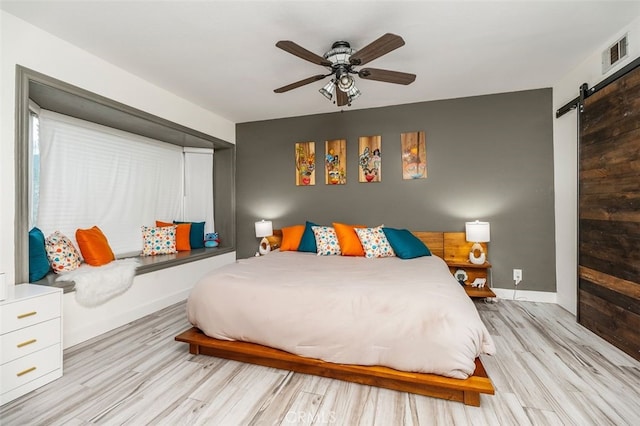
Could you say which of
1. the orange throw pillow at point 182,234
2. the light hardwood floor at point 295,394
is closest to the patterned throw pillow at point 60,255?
the light hardwood floor at point 295,394

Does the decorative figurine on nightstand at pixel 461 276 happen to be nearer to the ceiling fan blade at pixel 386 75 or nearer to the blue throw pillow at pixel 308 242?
the blue throw pillow at pixel 308 242

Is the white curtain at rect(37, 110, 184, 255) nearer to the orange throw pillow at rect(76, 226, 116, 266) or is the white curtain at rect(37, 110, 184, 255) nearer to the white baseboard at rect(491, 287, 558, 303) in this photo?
the orange throw pillow at rect(76, 226, 116, 266)

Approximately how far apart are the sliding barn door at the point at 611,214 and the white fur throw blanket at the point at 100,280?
427 cm

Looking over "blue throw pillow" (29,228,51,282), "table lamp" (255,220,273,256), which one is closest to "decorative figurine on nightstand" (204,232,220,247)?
"table lamp" (255,220,273,256)

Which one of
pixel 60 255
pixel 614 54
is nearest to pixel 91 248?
pixel 60 255

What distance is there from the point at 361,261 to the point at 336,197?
141 centimetres

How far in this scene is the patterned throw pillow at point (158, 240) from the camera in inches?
145

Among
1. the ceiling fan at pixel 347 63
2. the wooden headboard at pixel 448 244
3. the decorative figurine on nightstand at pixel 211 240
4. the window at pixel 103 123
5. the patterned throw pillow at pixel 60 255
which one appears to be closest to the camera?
the ceiling fan at pixel 347 63

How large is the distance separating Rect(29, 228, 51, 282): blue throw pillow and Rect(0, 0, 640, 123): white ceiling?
5.44 feet

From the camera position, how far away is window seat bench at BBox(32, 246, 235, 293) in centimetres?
232

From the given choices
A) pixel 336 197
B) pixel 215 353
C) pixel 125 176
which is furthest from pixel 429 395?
pixel 125 176

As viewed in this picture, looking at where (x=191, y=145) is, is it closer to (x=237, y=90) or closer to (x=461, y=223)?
(x=237, y=90)

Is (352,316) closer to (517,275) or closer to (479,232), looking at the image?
(479,232)

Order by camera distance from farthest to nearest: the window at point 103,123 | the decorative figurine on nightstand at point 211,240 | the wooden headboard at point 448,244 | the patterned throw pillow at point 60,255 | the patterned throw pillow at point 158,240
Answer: the decorative figurine on nightstand at point 211,240, the patterned throw pillow at point 158,240, the wooden headboard at point 448,244, the patterned throw pillow at point 60,255, the window at point 103,123
